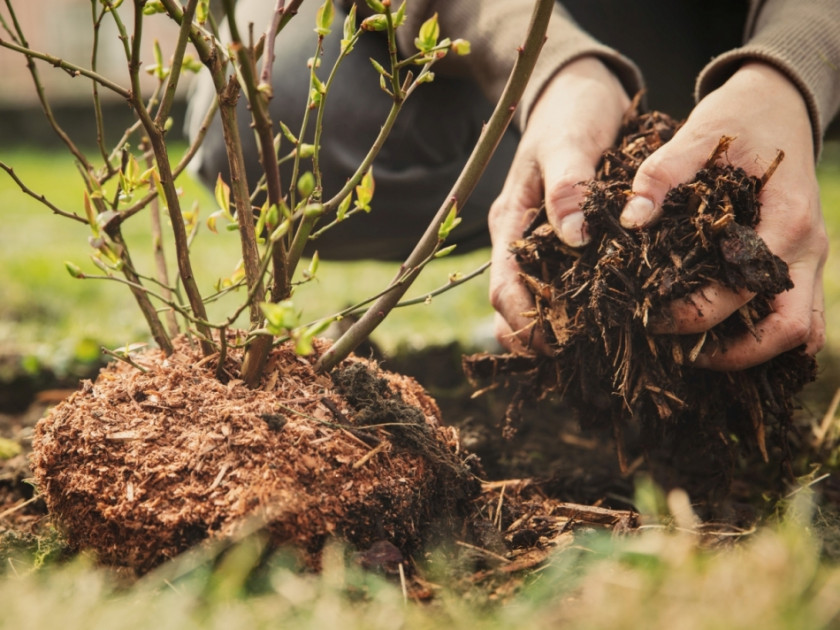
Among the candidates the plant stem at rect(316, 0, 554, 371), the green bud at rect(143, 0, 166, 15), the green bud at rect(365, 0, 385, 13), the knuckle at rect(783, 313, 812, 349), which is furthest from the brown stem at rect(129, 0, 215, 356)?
the knuckle at rect(783, 313, 812, 349)

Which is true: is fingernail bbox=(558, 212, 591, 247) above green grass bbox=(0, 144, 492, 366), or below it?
above

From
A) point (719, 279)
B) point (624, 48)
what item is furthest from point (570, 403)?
point (624, 48)

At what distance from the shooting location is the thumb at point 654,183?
4.34 ft

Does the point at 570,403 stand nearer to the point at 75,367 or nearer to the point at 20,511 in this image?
the point at 20,511

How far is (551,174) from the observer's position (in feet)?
4.83

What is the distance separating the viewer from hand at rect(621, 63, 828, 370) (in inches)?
52.1

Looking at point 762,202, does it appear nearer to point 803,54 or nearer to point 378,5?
point 803,54

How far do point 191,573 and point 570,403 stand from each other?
866 millimetres

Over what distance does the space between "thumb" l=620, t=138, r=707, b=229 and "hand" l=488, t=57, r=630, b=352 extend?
0.10 metres

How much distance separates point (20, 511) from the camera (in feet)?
5.08

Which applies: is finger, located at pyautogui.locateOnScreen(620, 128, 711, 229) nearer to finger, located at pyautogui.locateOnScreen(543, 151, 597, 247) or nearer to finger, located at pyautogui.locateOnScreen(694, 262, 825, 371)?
finger, located at pyautogui.locateOnScreen(543, 151, 597, 247)

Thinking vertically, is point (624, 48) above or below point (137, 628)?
above

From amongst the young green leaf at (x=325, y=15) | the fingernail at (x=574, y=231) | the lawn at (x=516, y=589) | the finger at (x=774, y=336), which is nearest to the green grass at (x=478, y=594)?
the lawn at (x=516, y=589)

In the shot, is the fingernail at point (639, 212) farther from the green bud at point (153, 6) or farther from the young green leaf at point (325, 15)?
the green bud at point (153, 6)
